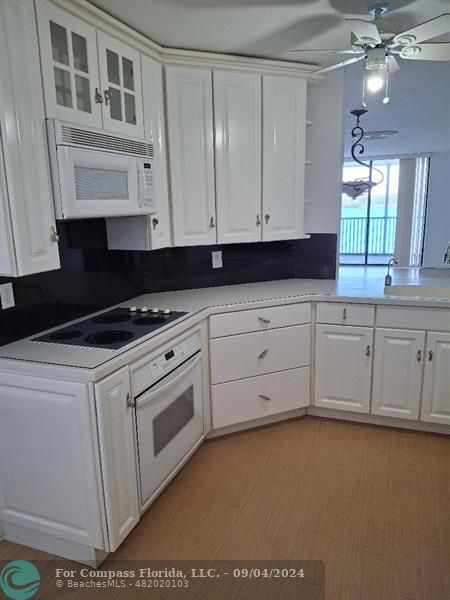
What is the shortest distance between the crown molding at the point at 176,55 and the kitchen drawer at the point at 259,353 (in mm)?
1624

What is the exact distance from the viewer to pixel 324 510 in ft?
6.89

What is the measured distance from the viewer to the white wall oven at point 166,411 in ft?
6.26

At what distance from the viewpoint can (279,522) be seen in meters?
2.03

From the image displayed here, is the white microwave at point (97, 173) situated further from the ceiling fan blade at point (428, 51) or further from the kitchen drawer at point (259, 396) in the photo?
the ceiling fan blade at point (428, 51)

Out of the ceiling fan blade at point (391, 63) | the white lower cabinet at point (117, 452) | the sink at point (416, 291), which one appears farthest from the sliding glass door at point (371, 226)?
the white lower cabinet at point (117, 452)

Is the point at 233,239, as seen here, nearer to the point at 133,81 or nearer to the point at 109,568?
the point at 133,81

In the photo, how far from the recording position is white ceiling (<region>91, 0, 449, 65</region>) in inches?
77.0

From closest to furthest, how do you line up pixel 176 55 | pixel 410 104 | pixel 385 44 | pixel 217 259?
pixel 385 44 → pixel 176 55 → pixel 217 259 → pixel 410 104

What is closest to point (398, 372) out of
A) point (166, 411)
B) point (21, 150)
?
point (166, 411)

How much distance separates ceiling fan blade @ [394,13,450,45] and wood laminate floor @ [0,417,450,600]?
220 cm

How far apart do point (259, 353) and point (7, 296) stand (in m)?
1.51

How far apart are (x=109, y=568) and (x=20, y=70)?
6.70 ft
